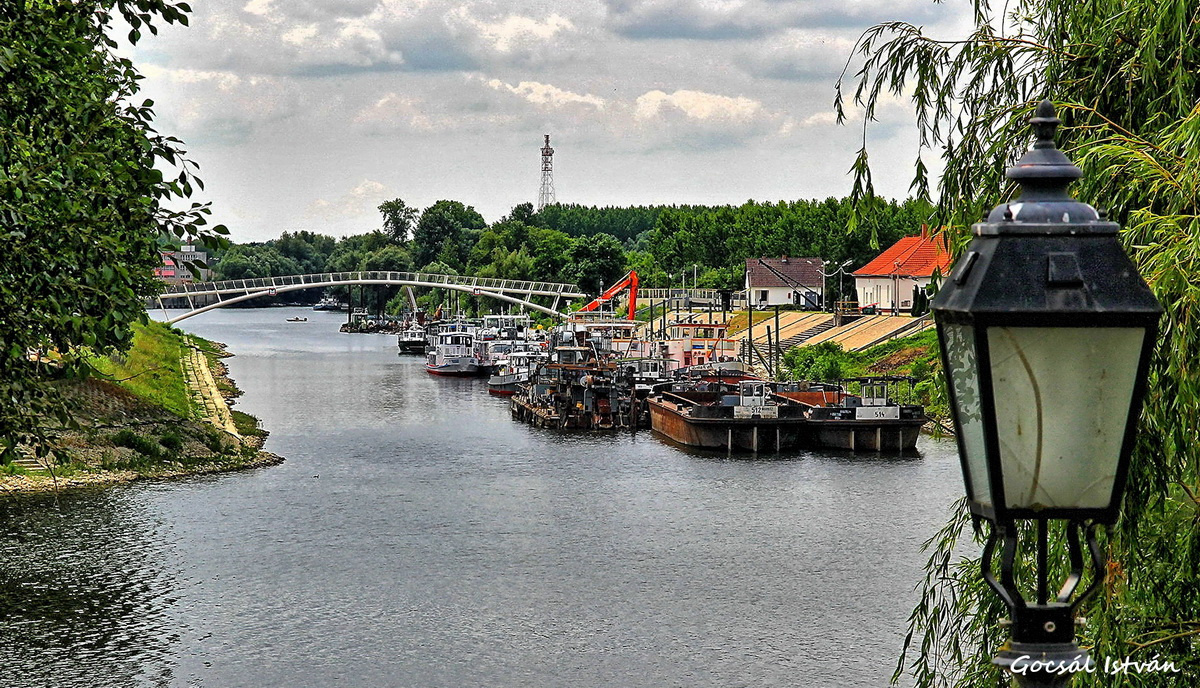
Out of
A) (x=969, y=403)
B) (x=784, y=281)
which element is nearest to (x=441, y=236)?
(x=784, y=281)

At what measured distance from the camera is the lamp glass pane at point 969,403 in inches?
160

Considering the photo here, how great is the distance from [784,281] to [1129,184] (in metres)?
101

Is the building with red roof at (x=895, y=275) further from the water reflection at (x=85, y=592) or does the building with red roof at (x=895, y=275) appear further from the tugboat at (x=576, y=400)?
the water reflection at (x=85, y=592)

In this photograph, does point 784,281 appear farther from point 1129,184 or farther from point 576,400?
point 1129,184

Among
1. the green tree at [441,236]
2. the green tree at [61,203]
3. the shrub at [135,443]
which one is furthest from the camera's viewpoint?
the green tree at [441,236]

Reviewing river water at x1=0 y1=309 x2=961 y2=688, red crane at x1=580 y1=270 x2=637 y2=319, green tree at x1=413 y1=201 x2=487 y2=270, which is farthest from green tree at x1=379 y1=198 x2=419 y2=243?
river water at x1=0 y1=309 x2=961 y2=688

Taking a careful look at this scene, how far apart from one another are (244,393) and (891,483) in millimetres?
40734

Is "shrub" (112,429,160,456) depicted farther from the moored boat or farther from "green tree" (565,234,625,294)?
"green tree" (565,234,625,294)

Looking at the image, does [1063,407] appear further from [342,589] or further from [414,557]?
[414,557]

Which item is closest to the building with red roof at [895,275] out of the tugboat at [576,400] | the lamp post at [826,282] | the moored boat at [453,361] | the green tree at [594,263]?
the lamp post at [826,282]

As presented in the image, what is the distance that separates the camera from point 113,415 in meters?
42.3

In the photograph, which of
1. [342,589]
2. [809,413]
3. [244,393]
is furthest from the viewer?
[244,393]

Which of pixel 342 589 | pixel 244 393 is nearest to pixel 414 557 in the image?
pixel 342 589

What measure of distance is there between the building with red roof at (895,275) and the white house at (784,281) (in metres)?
4.28
